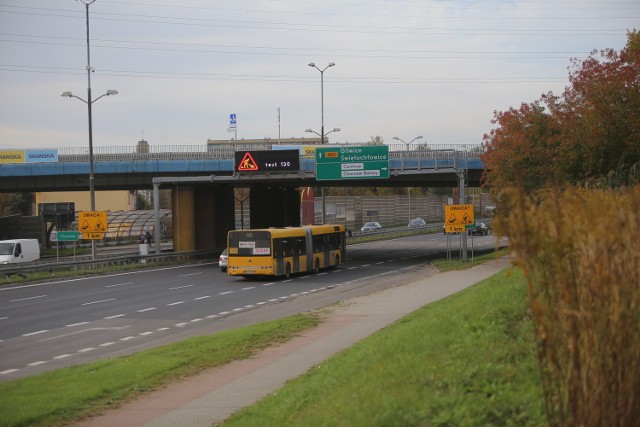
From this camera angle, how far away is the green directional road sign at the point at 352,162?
49.5 meters

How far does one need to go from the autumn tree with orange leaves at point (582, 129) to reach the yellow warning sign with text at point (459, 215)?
271 cm

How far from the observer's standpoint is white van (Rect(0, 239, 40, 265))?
156ft

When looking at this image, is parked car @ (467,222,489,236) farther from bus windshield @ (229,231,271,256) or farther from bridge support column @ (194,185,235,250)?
bus windshield @ (229,231,271,256)

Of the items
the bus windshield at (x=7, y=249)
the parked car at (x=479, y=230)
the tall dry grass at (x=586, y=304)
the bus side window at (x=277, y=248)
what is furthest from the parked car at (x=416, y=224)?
the tall dry grass at (x=586, y=304)

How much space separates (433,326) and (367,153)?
3869 centimetres

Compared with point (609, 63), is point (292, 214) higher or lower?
lower

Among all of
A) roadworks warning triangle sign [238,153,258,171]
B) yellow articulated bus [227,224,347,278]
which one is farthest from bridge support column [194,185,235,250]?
yellow articulated bus [227,224,347,278]

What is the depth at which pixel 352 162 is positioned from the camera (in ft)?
A: 164

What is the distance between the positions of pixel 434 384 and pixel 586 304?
226 cm

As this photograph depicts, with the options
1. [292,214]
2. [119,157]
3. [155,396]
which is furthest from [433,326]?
[292,214]

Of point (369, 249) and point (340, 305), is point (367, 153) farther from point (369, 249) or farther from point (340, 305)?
point (340, 305)

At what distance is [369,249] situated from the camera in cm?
6738

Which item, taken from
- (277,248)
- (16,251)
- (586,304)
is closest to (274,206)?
(16,251)

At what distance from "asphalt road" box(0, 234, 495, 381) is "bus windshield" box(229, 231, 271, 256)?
143cm
